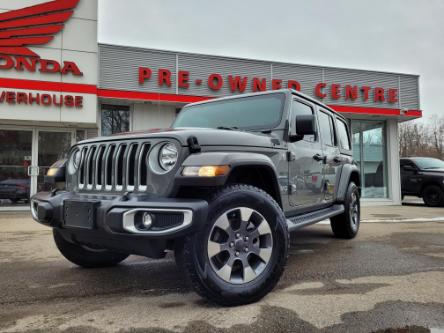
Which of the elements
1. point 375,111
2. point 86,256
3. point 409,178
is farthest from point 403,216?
point 86,256

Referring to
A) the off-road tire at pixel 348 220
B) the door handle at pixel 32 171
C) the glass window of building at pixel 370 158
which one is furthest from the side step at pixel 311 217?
the glass window of building at pixel 370 158

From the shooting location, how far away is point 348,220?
18.0 feet

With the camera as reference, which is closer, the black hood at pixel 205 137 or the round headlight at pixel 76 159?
the black hood at pixel 205 137

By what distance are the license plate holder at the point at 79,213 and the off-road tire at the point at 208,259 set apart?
631 mm

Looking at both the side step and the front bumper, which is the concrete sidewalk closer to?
the side step

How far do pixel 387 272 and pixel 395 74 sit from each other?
11585 millimetres

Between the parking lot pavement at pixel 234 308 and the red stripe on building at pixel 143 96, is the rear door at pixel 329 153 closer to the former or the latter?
the parking lot pavement at pixel 234 308

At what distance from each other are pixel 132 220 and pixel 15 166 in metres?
9.65

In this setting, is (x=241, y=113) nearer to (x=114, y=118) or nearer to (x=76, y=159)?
(x=76, y=159)

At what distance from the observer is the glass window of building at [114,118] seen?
11344mm

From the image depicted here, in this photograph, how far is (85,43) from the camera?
10164 mm

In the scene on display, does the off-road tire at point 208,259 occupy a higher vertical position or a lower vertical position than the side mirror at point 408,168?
lower

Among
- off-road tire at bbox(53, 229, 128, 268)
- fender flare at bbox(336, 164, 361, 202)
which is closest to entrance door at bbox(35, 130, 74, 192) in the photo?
off-road tire at bbox(53, 229, 128, 268)

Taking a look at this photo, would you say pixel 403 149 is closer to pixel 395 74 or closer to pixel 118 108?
pixel 395 74
